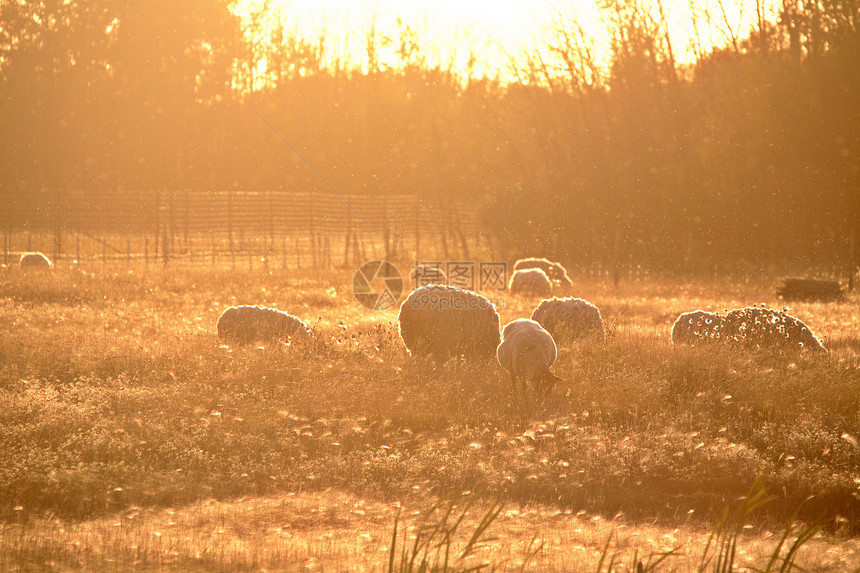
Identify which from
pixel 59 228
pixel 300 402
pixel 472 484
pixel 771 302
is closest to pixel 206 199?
pixel 59 228

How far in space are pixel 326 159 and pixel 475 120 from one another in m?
12.0

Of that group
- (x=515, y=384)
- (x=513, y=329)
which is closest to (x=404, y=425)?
(x=515, y=384)

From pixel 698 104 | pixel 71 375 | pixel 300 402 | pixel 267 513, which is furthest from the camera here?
pixel 698 104

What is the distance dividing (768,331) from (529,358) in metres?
4.46

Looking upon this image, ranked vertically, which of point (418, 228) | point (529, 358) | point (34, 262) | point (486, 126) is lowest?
point (529, 358)

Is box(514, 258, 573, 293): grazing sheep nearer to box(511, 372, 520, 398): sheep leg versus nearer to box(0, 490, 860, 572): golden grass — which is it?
box(511, 372, 520, 398): sheep leg

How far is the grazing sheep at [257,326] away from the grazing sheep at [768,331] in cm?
654

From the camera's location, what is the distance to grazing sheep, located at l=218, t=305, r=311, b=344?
12.7 m

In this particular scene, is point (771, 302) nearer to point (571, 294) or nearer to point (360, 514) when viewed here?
point (571, 294)

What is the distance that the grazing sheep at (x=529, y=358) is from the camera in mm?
9727

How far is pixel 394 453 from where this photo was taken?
8.09 meters

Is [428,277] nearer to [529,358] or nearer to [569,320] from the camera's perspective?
[569,320]

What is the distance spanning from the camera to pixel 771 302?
18594mm

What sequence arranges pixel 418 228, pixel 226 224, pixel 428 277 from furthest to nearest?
pixel 226 224 → pixel 418 228 → pixel 428 277
